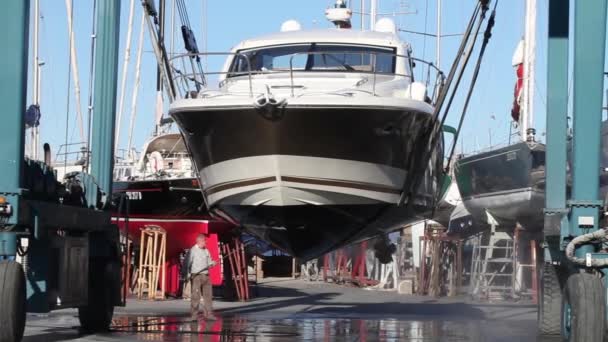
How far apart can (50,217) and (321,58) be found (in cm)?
419

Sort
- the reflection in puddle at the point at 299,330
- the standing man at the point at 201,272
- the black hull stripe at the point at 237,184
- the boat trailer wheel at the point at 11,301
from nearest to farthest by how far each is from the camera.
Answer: the boat trailer wheel at the point at 11,301 → the black hull stripe at the point at 237,184 → the reflection in puddle at the point at 299,330 → the standing man at the point at 201,272

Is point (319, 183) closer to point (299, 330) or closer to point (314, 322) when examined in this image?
point (299, 330)

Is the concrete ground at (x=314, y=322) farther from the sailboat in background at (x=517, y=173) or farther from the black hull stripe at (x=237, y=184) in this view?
the sailboat in background at (x=517, y=173)

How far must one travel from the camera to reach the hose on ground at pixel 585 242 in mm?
8795

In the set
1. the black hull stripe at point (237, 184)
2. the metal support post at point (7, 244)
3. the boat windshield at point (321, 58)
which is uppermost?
the boat windshield at point (321, 58)

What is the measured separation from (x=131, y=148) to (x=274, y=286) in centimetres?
543

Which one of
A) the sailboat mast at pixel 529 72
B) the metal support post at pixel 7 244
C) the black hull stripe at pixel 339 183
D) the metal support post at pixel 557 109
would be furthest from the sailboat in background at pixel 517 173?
the metal support post at pixel 7 244

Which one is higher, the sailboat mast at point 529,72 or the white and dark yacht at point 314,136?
the sailboat mast at point 529,72

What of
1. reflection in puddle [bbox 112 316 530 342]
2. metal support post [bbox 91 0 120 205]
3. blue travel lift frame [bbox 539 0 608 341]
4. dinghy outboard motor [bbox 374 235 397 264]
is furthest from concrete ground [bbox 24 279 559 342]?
blue travel lift frame [bbox 539 0 608 341]

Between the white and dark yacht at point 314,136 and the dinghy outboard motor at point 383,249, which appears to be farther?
the dinghy outboard motor at point 383,249

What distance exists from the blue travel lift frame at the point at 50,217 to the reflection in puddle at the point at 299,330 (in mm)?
836

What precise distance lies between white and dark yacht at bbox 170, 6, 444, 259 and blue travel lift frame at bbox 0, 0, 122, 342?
1122 mm

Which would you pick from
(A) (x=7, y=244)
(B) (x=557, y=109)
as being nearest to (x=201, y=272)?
(B) (x=557, y=109)

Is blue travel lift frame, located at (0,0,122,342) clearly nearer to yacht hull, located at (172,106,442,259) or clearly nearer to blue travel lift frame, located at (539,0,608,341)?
yacht hull, located at (172,106,442,259)
